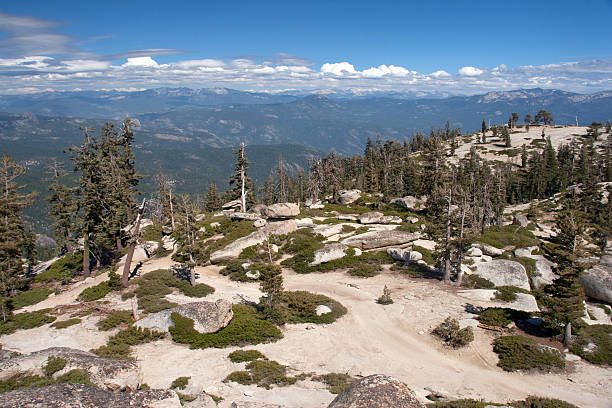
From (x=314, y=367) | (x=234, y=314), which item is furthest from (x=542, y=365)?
(x=234, y=314)

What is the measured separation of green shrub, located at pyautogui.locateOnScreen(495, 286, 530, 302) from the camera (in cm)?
3028

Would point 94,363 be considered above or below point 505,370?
above

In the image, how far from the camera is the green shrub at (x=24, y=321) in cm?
2667

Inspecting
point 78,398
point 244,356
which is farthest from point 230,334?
point 78,398

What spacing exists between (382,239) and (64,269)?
39665 millimetres

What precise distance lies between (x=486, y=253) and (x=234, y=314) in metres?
31.1

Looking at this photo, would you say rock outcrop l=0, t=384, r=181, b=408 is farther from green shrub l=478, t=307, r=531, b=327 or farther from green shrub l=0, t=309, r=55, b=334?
green shrub l=478, t=307, r=531, b=327

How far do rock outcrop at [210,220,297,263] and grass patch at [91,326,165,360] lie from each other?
1818cm

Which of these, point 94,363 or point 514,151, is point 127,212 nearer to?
point 94,363

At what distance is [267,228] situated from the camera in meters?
49.0

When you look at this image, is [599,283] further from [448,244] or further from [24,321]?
[24,321]

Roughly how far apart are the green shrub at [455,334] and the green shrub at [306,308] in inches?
301

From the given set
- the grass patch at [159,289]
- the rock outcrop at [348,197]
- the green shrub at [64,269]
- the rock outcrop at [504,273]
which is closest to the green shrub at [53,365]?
the grass patch at [159,289]

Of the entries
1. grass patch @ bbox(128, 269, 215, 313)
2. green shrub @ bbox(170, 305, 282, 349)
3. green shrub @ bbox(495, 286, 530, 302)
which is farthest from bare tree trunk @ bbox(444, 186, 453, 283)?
grass patch @ bbox(128, 269, 215, 313)
